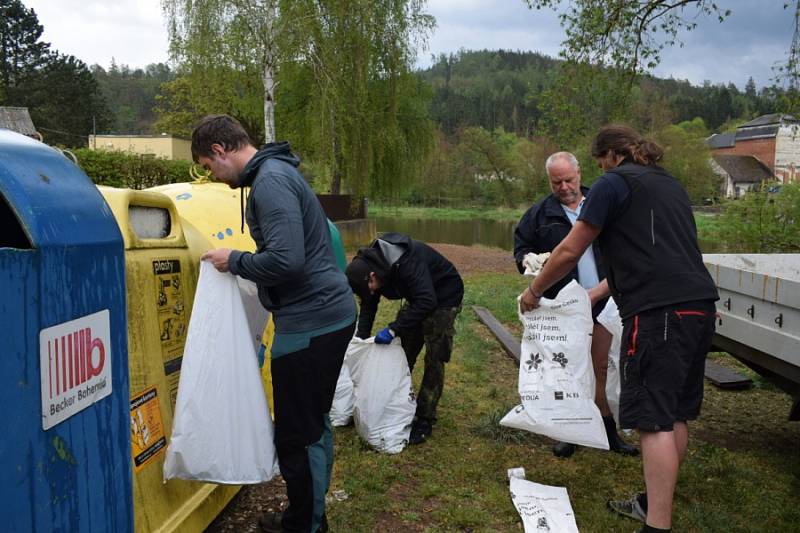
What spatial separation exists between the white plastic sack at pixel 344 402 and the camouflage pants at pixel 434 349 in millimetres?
466

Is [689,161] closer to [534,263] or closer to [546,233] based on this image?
[546,233]

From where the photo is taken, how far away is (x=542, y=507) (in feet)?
10.9

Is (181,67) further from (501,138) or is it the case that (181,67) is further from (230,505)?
(501,138)

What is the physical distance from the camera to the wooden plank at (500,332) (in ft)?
22.2

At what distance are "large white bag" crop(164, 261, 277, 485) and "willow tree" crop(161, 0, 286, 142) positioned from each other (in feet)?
43.6

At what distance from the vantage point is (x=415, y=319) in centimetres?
409

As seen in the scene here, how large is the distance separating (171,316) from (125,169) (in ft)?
36.5

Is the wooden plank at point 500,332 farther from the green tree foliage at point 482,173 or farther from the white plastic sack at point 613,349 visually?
the green tree foliage at point 482,173

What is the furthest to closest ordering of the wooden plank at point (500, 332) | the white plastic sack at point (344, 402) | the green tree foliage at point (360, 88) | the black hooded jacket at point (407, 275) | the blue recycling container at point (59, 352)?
the green tree foliage at point (360, 88) < the wooden plank at point (500, 332) < the white plastic sack at point (344, 402) < the black hooded jacket at point (407, 275) < the blue recycling container at point (59, 352)

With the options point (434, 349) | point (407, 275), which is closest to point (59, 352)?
point (407, 275)

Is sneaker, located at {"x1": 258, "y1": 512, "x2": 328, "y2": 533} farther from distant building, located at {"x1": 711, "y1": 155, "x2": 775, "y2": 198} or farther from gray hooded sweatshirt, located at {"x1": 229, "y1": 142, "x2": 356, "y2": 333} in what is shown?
distant building, located at {"x1": 711, "y1": 155, "x2": 775, "y2": 198}

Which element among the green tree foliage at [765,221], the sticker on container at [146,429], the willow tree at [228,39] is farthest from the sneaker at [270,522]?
the willow tree at [228,39]

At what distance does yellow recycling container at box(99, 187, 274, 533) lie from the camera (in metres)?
2.32

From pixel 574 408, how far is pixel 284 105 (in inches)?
738
